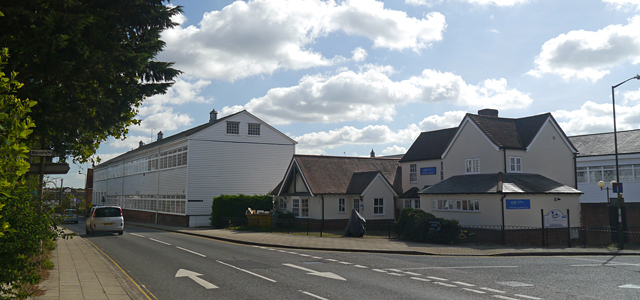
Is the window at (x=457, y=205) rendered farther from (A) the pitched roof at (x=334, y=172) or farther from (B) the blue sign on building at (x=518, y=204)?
Answer: (A) the pitched roof at (x=334, y=172)

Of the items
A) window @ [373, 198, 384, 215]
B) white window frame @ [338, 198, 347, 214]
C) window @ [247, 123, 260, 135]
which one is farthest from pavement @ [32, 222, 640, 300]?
window @ [247, 123, 260, 135]

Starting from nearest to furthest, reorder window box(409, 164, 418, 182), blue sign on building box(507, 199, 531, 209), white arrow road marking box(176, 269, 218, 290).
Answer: white arrow road marking box(176, 269, 218, 290) → blue sign on building box(507, 199, 531, 209) → window box(409, 164, 418, 182)

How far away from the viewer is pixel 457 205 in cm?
2791

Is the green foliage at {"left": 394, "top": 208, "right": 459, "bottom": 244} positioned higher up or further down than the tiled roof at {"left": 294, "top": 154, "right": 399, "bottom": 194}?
further down

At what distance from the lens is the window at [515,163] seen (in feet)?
97.6

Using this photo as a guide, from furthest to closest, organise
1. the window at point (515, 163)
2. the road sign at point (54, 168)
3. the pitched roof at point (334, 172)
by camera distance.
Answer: the pitched roof at point (334, 172)
the window at point (515, 163)
the road sign at point (54, 168)

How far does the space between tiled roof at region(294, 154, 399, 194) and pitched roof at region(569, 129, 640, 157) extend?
1804 centimetres

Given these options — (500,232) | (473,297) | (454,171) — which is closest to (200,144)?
(454,171)

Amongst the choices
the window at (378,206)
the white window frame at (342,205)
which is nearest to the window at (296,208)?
the white window frame at (342,205)

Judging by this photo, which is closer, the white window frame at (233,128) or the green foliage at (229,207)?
the green foliage at (229,207)

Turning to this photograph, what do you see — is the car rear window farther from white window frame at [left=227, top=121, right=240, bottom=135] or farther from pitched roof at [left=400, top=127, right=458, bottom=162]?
pitched roof at [left=400, top=127, right=458, bottom=162]

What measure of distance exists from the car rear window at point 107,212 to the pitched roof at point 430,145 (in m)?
23.9

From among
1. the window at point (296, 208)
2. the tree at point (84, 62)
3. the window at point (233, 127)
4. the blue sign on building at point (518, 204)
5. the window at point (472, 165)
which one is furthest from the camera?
the window at point (233, 127)

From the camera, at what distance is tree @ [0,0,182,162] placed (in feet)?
32.0
